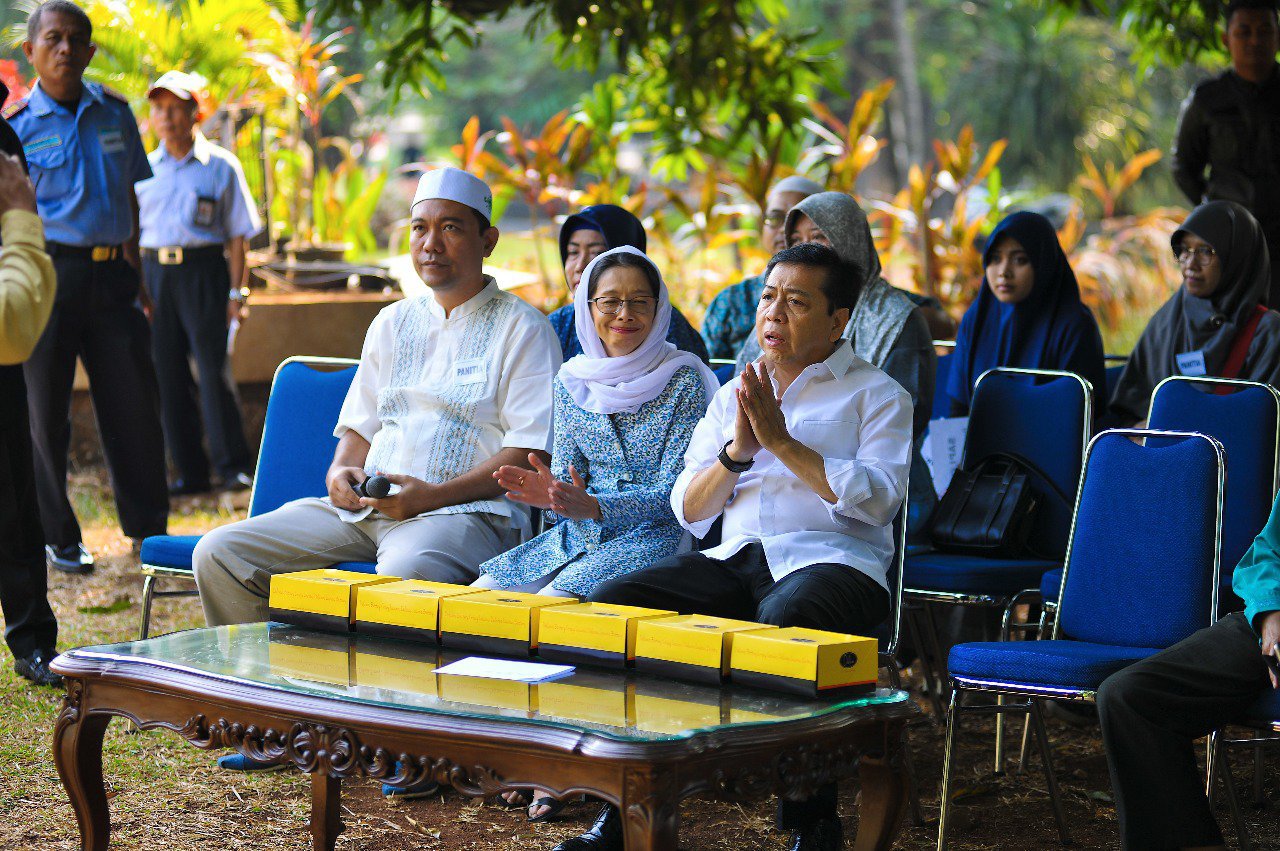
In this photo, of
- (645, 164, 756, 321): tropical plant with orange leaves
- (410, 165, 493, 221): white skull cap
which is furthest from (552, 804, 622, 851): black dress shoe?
(645, 164, 756, 321): tropical plant with orange leaves

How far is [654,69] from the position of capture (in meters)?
7.53

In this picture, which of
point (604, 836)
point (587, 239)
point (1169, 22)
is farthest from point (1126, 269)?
point (604, 836)

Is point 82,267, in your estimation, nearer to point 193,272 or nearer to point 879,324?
point 193,272

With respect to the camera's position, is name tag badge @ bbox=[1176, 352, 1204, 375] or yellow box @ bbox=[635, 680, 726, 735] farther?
name tag badge @ bbox=[1176, 352, 1204, 375]

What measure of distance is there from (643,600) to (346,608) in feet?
2.25

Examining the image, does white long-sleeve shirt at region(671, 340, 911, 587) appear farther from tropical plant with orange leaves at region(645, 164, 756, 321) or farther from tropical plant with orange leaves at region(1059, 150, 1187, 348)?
tropical plant with orange leaves at region(1059, 150, 1187, 348)

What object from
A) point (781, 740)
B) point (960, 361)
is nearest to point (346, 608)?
point (781, 740)

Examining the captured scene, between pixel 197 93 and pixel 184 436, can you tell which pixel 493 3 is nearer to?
pixel 197 93

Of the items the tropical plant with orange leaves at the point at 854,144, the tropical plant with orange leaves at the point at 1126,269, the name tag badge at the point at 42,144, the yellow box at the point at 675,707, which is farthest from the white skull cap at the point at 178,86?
the tropical plant with orange leaves at the point at 1126,269

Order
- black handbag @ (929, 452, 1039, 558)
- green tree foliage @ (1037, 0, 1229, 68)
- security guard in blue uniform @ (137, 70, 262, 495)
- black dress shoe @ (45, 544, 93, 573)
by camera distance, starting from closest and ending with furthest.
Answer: black handbag @ (929, 452, 1039, 558) → black dress shoe @ (45, 544, 93, 573) → green tree foliage @ (1037, 0, 1229, 68) → security guard in blue uniform @ (137, 70, 262, 495)

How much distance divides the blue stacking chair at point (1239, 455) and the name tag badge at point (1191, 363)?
55 cm

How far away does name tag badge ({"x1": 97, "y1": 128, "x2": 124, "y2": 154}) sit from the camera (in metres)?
5.80

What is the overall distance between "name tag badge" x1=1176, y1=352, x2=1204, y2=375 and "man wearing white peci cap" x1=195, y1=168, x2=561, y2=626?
6.39 feet

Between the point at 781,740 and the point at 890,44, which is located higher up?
the point at 890,44
